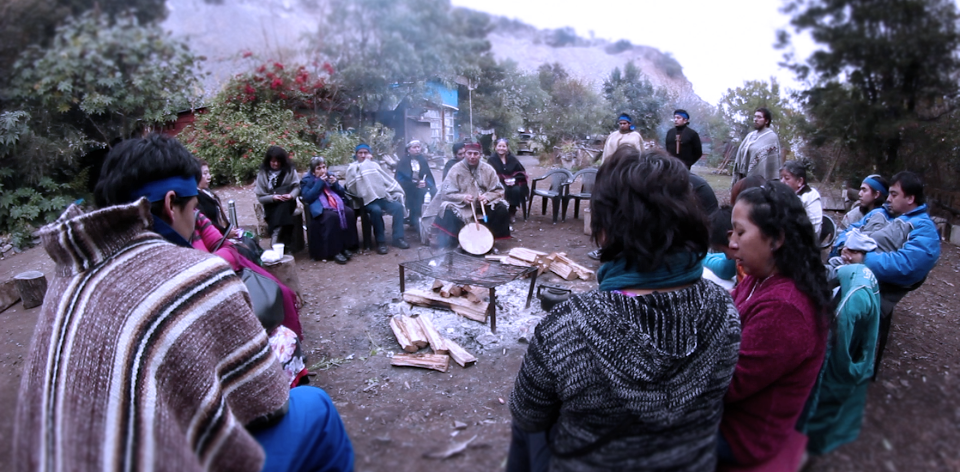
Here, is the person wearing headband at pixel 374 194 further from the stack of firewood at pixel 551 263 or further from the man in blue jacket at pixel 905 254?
the man in blue jacket at pixel 905 254

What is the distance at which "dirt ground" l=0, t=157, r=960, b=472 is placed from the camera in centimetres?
199

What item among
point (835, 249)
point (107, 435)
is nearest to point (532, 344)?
point (107, 435)

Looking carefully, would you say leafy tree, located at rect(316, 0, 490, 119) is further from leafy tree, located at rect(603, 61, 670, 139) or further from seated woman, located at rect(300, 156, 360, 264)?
leafy tree, located at rect(603, 61, 670, 139)

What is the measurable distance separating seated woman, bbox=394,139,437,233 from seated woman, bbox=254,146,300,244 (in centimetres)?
158

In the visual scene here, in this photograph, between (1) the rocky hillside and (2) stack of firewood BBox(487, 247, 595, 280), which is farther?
(2) stack of firewood BBox(487, 247, 595, 280)

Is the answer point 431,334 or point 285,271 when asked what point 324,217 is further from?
point 431,334

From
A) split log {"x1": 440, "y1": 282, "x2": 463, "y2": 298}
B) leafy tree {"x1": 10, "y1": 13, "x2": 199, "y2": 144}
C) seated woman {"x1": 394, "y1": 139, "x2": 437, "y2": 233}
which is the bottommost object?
split log {"x1": 440, "y1": 282, "x2": 463, "y2": 298}

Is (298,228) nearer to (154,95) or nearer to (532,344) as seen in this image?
(154,95)

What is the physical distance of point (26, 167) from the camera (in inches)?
228

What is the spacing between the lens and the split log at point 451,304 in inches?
154

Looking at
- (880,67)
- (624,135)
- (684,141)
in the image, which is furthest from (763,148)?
(880,67)

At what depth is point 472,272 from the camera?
422 centimetres

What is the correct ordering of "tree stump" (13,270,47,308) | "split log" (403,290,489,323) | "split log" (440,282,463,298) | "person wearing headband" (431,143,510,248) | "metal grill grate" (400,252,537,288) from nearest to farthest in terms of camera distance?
"metal grill grate" (400,252,537,288), "split log" (403,290,489,323), "split log" (440,282,463,298), "tree stump" (13,270,47,308), "person wearing headband" (431,143,510,248)

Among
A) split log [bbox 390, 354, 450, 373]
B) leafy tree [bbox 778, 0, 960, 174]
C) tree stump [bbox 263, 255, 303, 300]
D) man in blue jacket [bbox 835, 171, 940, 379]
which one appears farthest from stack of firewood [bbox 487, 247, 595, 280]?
leafy tree [bbox 778, 0, 960, 174]
